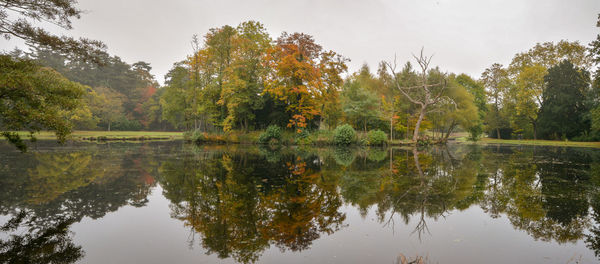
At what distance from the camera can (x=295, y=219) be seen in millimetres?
4844

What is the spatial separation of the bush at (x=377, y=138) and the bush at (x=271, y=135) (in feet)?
28.9

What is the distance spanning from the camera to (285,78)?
25656 millimetres

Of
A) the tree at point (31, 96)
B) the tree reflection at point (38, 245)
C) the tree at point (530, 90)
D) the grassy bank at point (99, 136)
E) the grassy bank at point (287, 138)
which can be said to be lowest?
the tree reflection at point (38, 245)

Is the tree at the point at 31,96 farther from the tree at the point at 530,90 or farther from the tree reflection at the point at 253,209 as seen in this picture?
the tree at the point at 530,90

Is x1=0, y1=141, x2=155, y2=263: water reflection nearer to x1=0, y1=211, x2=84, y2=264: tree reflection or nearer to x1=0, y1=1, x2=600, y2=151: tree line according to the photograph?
x1=0, y1=211, x2=84, y2=264: tree reflection

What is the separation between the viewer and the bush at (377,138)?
2502 cm

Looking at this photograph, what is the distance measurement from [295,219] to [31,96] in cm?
818

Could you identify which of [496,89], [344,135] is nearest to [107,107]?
[344,135]

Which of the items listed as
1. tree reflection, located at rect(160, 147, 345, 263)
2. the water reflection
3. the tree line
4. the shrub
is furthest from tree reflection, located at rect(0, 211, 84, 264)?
the shrub

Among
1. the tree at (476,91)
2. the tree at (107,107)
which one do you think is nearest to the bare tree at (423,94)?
the tree at (476,91)

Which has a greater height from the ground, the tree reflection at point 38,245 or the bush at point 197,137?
the bush at point 197,137

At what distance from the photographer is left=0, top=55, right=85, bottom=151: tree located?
23.5 ft

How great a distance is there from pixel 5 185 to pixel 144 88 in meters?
55.9

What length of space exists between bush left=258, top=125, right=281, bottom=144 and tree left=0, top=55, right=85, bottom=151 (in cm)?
1892
